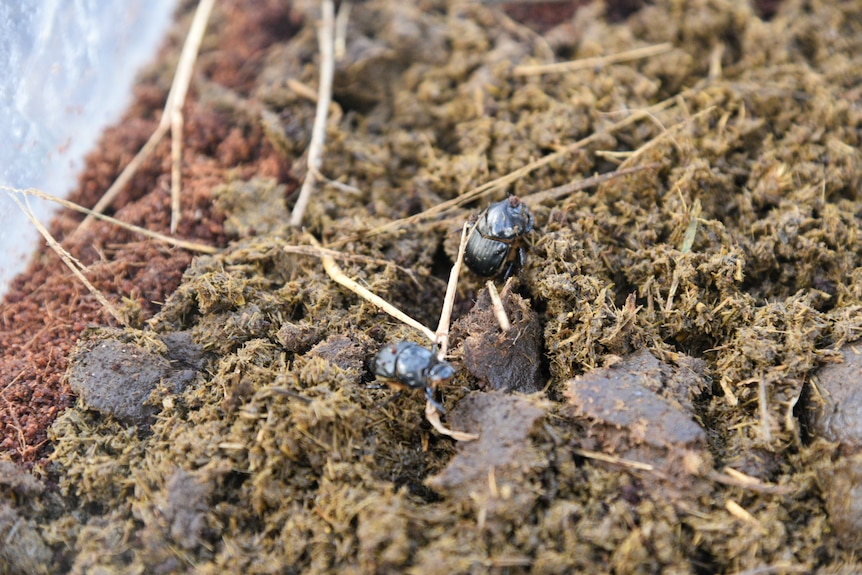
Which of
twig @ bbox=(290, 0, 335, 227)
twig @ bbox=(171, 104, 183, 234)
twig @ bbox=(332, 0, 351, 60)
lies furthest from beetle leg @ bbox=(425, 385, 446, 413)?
twig @ bbox=(332, 0, 351, 60)

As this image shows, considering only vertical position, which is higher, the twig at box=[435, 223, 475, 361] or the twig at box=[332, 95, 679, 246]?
the twig at box=[332, 95, 679, 246]

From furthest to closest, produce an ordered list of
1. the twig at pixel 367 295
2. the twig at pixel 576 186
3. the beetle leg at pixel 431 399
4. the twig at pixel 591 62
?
the twig at pixel 591 62 → the twig at pixel 576 186 → the twig at pixel 367 295 → the beetle leg at pixel 431 399

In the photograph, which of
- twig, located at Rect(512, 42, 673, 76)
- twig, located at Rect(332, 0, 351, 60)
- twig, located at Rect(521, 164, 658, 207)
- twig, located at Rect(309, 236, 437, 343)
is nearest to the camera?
twig, located at Rect(309, 236, 437, 343)

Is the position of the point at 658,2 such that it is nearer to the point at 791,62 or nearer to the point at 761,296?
the point at 791,62

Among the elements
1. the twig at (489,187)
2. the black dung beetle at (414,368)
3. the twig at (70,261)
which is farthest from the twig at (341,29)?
the black dung beetle at (414,368)

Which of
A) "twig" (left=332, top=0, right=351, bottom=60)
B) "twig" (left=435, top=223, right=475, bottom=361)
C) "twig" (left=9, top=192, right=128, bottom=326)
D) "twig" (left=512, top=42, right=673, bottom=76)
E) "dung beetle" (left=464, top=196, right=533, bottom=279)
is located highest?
"twig" (left=332, top=0, right=351, bottom=60)

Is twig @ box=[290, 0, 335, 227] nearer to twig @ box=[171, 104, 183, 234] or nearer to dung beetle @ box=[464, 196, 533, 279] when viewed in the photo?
twig @ box=[171, 104, 183, 234]

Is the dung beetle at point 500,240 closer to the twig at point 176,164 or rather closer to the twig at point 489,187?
the twig at point 489,187
